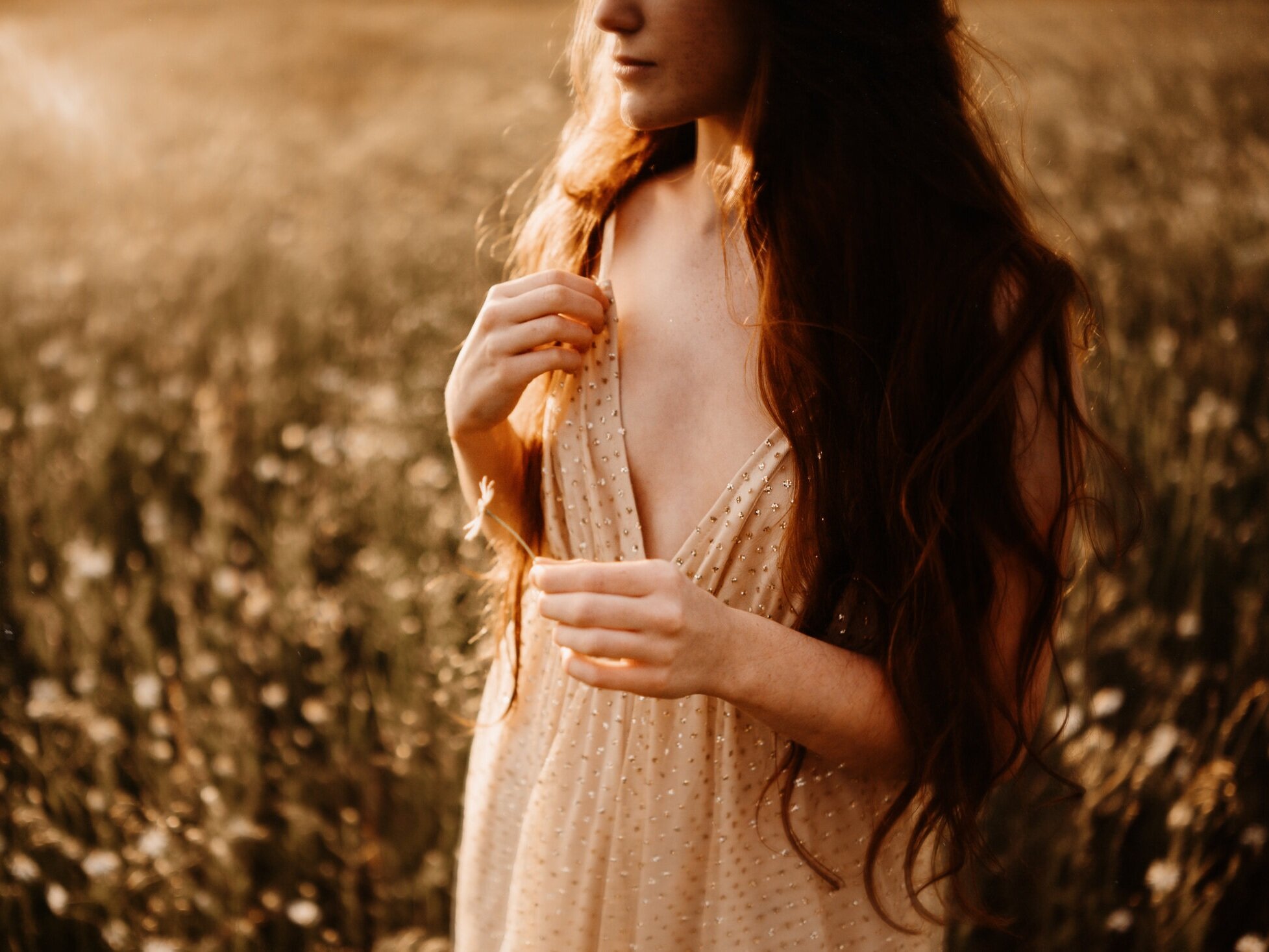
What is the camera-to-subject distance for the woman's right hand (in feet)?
3.49

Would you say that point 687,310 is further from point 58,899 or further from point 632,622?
point 58,899

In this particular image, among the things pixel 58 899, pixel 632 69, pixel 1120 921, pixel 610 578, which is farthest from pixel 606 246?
pixel 1120 921

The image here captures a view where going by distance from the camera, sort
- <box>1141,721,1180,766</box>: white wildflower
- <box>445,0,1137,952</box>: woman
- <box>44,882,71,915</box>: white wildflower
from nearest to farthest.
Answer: <box>445,0,1137,952</box>: woman
<box>44,882,71,915</box>: white wildflower
<box>1141,721,1180,766</box>: white wildflower

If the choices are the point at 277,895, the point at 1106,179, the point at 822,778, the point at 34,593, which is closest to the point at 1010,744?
the point at 822,778

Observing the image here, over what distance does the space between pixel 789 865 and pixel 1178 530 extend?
1921mm

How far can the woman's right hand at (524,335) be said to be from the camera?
1.06m

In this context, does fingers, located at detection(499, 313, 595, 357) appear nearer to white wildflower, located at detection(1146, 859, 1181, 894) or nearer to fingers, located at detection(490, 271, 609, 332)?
fingers, located at detection(490, 271, 609, 332)

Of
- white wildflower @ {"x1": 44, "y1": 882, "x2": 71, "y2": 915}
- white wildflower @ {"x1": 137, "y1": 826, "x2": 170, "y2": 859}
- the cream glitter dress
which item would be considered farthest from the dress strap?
white wildflower @ {"x1": 44, "y1": 882, "x2": 71, "y2": 915}

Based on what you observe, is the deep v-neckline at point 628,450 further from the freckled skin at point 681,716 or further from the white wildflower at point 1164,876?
the white wildflower at point 1164,876

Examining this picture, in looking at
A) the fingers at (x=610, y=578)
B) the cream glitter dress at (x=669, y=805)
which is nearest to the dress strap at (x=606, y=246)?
the cream glitter dress at (x=669, y=805)

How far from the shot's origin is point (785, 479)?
1.05m

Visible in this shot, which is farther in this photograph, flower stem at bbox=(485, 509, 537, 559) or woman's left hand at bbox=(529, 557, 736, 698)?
flower stem at bbox=(485, 509, 537, 559)

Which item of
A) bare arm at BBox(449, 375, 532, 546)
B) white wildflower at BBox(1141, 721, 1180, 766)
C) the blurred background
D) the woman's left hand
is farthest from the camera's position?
the blurred background

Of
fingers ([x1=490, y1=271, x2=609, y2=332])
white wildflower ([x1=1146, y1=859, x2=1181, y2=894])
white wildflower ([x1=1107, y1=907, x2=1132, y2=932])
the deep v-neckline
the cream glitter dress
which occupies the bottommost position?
white wildflower ([x1=1107, y1=907, x2=1132, y2=932])
